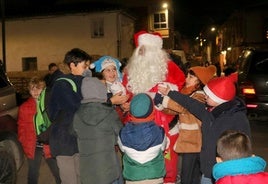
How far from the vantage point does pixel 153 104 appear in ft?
14.7

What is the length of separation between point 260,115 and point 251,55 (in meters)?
1.57

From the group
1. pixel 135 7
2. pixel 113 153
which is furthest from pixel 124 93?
pixel 135 7

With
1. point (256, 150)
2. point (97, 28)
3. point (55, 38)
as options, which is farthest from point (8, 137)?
point (55, 38)

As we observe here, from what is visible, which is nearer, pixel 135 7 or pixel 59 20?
pixel 59 20

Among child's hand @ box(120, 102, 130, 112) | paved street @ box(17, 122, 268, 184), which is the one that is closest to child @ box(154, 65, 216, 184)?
child's hand @ box(120, 102, 130, 112)

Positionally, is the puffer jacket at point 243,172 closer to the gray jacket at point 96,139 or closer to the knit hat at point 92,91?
the gray jacket at point 96,139

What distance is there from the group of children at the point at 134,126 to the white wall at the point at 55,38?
24.5m

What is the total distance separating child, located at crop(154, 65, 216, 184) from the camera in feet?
15.7

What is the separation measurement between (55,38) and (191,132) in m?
26.8

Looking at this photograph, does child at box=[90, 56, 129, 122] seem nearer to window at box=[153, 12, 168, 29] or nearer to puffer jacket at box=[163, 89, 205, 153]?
puffer jacket at box=[163, 89, 205, 153]

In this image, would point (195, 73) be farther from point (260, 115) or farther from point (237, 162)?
point (260, 115)

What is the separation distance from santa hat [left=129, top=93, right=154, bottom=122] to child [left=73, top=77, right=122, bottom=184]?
308 mm

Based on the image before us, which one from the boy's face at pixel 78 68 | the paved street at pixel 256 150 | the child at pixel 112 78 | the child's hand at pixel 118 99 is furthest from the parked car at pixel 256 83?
the boy's face at pixel 78 68

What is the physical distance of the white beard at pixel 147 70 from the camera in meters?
4.80
